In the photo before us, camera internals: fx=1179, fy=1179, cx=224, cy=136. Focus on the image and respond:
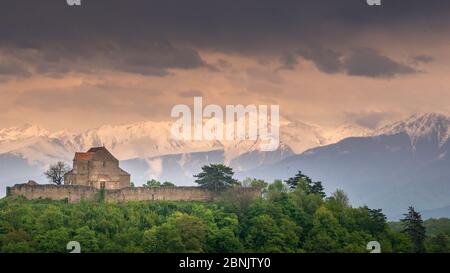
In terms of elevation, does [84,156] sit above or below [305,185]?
above

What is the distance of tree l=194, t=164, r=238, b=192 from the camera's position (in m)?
92.2

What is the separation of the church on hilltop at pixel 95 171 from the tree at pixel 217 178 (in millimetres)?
7012

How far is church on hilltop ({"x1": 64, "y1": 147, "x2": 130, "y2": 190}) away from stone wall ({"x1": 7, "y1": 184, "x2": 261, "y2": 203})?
118 centimetres

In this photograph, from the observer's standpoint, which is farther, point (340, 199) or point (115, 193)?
point (340, 199)

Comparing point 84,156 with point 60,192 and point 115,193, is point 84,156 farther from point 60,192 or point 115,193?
point 115,193

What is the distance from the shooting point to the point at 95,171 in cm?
9031

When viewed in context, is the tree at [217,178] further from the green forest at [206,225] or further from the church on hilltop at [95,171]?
the church on hilltop at [95,171]

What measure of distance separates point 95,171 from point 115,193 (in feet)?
7.65

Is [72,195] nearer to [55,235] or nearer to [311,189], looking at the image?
[55,235]

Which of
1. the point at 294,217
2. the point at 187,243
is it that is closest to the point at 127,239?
the point at 187,243

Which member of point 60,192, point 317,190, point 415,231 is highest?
point 317,190

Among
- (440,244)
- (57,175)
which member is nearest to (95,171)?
(57,175)

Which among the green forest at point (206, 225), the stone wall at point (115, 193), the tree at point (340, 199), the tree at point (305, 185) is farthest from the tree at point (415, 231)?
the stone wall at point (115, 193)

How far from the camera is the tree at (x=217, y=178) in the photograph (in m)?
92.2
